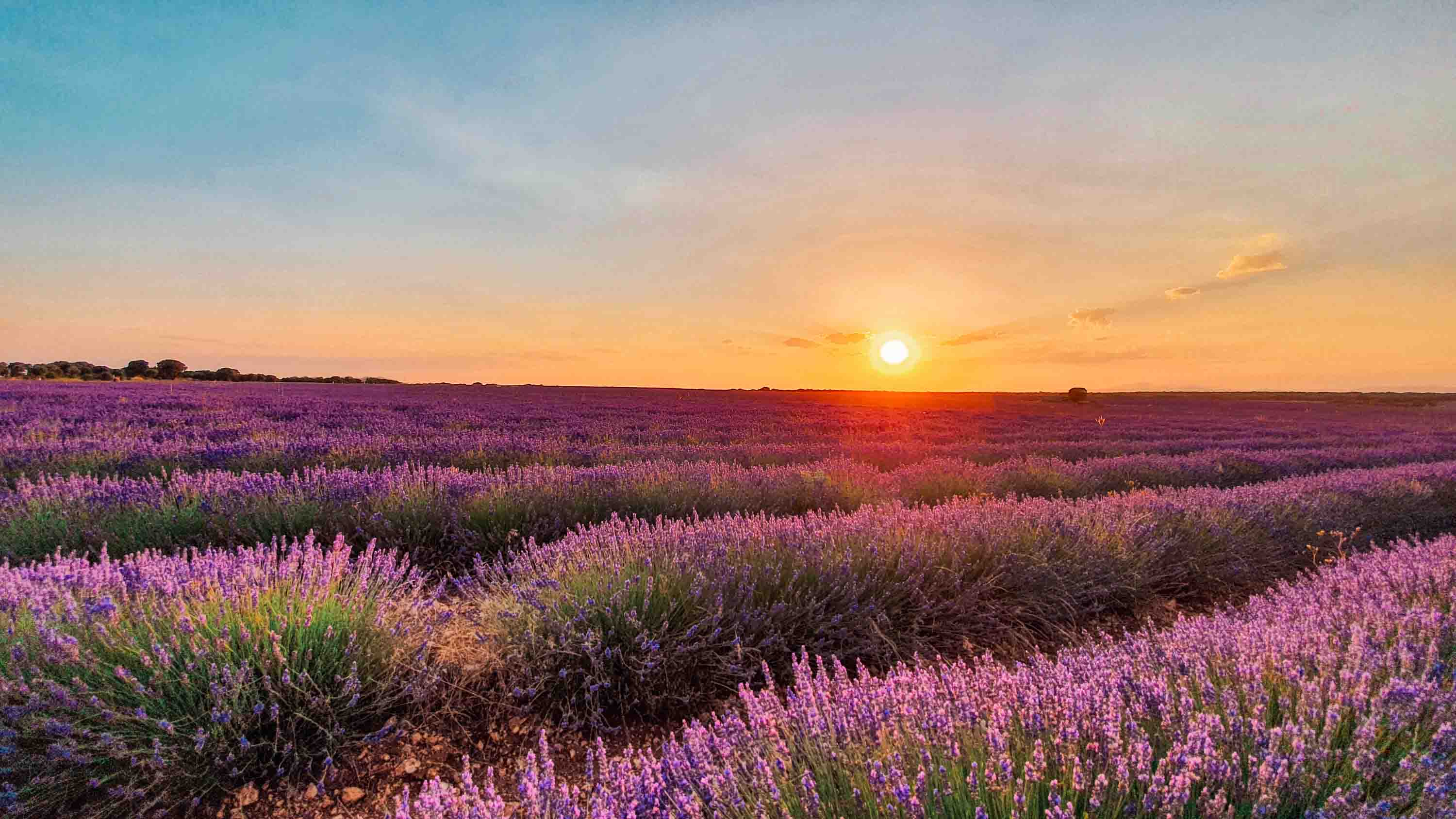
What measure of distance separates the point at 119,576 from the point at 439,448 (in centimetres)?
676

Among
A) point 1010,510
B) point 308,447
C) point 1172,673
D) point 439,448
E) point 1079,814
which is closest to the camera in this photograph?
point 1079,814

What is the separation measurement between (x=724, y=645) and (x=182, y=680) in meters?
1.96

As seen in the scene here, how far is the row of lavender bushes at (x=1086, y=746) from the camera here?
1.34 meters

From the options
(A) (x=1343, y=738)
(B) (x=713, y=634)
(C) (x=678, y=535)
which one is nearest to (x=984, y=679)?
(A) (x=1343, y=738)

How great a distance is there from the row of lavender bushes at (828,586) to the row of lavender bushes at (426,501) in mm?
536

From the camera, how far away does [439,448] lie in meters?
9.04

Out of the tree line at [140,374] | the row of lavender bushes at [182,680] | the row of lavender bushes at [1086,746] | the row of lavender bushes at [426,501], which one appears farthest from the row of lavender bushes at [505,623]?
the tree line at [140,374]

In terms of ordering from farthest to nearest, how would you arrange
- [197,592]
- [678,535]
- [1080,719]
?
1. [678,535]
2. [197,592]
3. [1080,719]

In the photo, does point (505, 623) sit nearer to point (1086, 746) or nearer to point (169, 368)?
point (1086, 746)

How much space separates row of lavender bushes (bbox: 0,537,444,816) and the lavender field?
0.01 m

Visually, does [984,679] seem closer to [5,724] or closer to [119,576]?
[5,724]

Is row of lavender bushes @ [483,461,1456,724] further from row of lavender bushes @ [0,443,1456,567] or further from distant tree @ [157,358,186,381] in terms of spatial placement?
distant tree @ [157,358,186,381]

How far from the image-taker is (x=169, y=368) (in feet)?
192

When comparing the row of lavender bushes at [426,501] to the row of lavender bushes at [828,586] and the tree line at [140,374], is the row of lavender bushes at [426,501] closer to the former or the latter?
the row of lavender bushes at [828,586]
